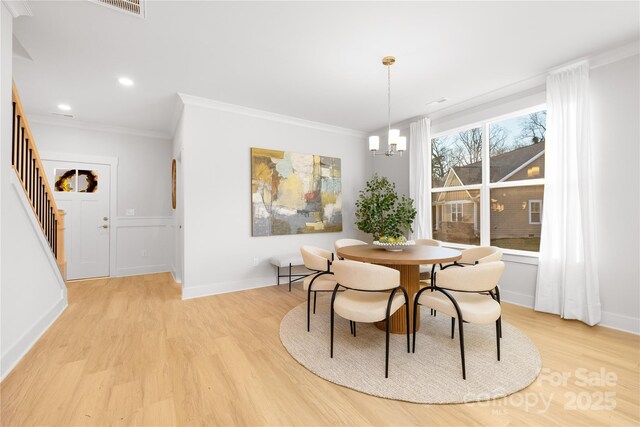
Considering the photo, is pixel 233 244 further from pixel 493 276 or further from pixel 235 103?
pixel 493 276

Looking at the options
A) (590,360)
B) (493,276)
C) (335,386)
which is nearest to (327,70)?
(493,276)

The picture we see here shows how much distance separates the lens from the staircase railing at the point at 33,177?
8.86 feet

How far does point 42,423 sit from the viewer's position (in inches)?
61.5

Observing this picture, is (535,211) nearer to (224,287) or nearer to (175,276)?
(224,287)

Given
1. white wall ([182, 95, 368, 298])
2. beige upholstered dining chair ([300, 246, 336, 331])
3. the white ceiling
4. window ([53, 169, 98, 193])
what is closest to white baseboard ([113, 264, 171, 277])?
window ([53, 169, 98, 193])

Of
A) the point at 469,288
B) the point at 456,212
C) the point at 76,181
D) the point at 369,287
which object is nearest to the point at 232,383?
the point at 369,287

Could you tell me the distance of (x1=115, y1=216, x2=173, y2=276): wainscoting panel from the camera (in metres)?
5.15

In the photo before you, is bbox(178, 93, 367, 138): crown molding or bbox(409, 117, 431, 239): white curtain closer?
bbox(178, 93, 367, 138): crown molding

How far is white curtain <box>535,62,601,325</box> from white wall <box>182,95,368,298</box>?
3.35m

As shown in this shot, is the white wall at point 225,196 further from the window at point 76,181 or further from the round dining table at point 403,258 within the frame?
Answer: the window at point 76,181

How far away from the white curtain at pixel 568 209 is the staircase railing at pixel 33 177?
17.8ft

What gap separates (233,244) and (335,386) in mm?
2800

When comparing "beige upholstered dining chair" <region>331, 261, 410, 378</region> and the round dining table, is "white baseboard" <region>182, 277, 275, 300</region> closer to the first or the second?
the round dining table

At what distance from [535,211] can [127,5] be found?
4.75 meters
